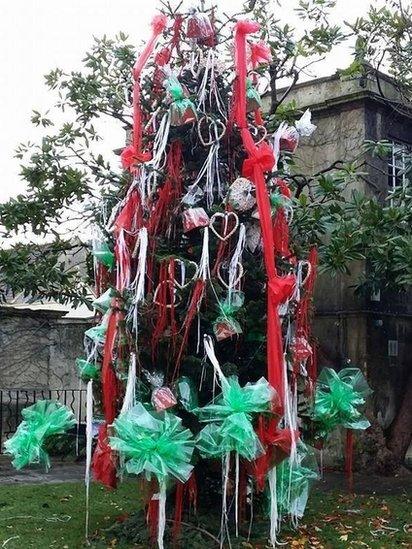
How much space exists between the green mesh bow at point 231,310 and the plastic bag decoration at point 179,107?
153 centimetres

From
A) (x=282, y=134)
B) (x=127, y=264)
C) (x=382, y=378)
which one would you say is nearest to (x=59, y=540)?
(x=127, y=264)

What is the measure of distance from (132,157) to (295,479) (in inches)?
124

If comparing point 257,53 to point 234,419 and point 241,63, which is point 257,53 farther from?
point 234,419

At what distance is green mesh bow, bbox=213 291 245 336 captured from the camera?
642 centimetres

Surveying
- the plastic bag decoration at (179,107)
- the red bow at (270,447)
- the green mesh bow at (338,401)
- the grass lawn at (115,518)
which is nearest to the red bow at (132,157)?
the plastic bag decoration at (179,107)

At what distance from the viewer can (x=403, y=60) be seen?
36.6ft

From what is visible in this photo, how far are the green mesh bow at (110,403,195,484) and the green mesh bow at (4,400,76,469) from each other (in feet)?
4.27

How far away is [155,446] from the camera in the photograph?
581cm

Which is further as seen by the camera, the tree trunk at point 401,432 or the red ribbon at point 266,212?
the tree trunk at point 401,432

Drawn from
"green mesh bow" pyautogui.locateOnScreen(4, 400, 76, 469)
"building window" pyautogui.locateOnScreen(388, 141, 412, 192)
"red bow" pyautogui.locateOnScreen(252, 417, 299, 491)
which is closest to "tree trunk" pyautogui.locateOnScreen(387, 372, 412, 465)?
"building window" pyautogui.locateOnScreen(388, 141, 412, 192)

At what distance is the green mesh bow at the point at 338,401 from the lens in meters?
7.57

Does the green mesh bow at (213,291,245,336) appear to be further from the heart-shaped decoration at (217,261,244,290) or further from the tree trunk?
the tree trunk

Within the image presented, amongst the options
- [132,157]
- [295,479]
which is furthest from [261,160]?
[295,479]

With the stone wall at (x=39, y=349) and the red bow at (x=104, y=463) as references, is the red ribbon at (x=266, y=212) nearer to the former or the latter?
the red bow at (x=104, y=463)
